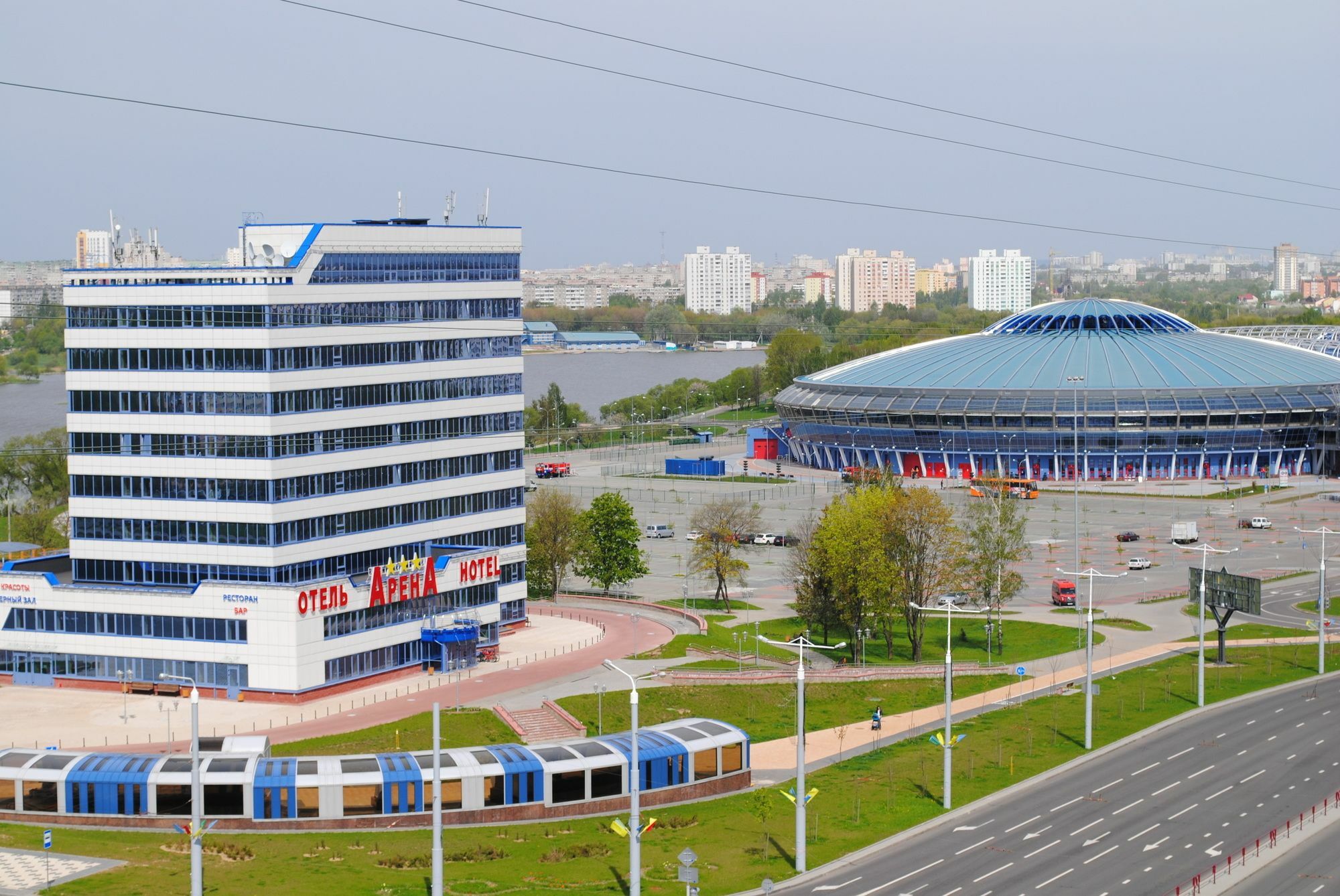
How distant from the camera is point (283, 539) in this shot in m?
70.6

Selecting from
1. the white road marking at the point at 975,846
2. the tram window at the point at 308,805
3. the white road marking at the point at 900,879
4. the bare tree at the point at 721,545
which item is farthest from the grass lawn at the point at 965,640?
the tram window at the point at 308,805

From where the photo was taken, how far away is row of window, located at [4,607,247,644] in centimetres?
7038

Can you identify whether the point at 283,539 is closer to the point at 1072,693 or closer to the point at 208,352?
the point at 208,352

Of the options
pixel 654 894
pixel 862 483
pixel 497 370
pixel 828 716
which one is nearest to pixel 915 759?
pixel 828 716

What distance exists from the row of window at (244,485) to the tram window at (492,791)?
21008 mm

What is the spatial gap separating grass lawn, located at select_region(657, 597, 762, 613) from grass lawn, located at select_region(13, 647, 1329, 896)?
29.2 metres

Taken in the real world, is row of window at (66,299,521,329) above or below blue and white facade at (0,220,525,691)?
above

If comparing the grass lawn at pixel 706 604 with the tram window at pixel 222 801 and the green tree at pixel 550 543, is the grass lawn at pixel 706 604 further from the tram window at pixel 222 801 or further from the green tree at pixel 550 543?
the tram window at pixel 222 801

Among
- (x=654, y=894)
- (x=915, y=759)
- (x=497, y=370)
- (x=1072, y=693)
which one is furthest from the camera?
(x=497, y=370)

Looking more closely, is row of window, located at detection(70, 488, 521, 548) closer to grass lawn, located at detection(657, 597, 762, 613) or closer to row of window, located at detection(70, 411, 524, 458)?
row of window, located at detection(70, 411, 524, 458)

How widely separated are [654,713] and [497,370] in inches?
853

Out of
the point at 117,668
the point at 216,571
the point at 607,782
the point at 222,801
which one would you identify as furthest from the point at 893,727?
the point at 117,668

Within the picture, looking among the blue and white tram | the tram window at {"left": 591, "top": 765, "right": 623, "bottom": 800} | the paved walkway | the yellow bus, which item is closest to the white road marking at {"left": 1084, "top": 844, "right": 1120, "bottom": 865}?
the paved walkway

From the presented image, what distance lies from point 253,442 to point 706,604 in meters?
33.4
